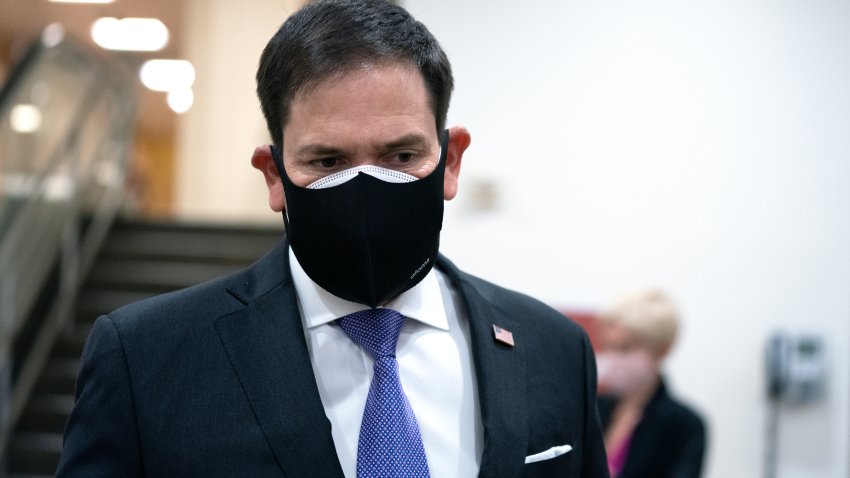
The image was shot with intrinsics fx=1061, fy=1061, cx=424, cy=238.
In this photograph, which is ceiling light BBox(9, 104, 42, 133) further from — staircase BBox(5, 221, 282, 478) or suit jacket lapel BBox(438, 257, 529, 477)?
suit jacket lapel BBox(438, 257, 529, 477)

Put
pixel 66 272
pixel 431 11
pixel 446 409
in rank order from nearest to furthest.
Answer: pixel 446 409
pixel 431 11
pixel 66 272

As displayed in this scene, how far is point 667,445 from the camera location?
318cm

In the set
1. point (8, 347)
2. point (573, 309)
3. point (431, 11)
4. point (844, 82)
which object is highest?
point (431, 11)

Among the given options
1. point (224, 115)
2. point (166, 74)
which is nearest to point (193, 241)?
point (224, 115)

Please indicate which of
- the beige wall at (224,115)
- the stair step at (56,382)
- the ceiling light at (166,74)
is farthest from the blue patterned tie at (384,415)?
the ceiling light at (166,74)

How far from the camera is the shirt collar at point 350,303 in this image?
1493 mm

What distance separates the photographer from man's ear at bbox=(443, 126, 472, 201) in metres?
1.54

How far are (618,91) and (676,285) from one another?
2.89 feet

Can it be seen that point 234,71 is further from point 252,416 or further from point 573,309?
point 252,416

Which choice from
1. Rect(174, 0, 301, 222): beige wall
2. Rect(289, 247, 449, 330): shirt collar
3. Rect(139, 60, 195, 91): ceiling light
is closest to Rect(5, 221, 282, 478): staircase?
Rect(174, 0, 301, 222): beige wall

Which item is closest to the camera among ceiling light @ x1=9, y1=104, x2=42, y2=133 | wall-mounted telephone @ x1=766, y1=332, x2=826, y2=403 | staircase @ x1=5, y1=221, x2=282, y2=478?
wall-mounted telephone @ x1=766, y1=332, x2=826, y2=403

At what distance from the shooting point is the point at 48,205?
657cm

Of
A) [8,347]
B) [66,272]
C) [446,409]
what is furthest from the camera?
[66,272]

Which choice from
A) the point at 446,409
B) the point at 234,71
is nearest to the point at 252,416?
the point at 446,409
